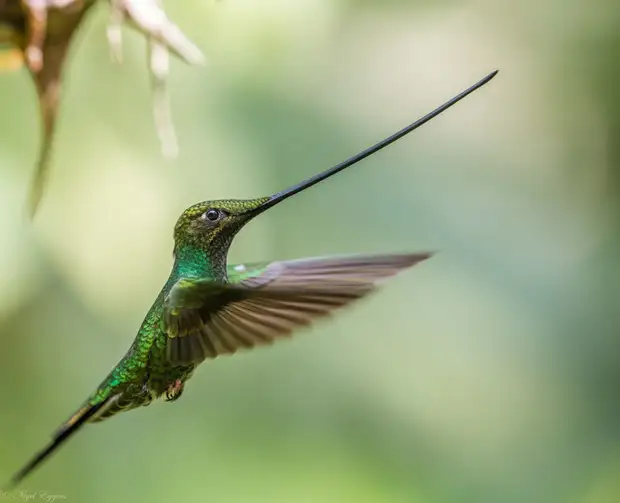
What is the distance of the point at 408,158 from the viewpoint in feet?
10.1

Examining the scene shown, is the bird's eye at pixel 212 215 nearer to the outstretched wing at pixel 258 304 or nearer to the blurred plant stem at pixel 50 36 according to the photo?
the outstretched wing at pixel 258 304

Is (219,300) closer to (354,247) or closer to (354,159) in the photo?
(354,159)

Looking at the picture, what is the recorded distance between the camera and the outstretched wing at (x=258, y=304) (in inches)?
41.7

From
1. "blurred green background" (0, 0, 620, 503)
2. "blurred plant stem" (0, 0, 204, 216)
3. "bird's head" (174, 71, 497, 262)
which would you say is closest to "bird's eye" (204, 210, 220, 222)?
"bird's head" (174, 71, 497, 262)

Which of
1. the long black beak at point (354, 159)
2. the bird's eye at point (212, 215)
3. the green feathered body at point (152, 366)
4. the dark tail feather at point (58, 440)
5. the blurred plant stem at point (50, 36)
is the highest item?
the blurred plant stem at point (50, 36)

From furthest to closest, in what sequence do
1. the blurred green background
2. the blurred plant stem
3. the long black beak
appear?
the blurred green background → the blurred plant stem → the long black beak

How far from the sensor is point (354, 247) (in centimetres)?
302

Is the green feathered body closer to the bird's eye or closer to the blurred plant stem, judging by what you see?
the bird's eye

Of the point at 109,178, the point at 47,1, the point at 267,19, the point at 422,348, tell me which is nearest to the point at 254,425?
the point at 422,348

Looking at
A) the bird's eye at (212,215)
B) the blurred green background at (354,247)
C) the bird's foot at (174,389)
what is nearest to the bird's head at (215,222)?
the bird's eye at (212,215)

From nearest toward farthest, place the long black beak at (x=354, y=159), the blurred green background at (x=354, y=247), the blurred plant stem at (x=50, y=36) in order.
→ 1. the long black beak at (x=354, y=159)
2. the blurred plant stem at (x=50, y=36)
3. the blurred green background at (x=354, y=247)

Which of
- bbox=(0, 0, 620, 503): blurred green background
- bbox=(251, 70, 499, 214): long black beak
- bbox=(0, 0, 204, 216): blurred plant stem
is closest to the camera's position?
bbox=(251, 70, 499, 214): long black beak

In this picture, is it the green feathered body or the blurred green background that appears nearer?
the green feathered body

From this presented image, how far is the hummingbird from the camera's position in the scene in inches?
42.0
